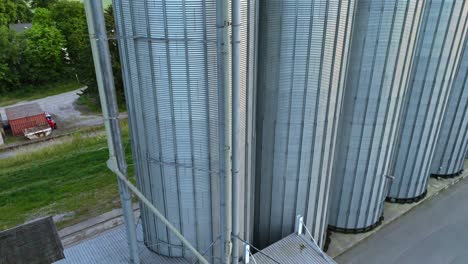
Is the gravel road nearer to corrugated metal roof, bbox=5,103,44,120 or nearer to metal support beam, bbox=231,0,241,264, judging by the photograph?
corrugated metal roof, bbox=5,103,44,120

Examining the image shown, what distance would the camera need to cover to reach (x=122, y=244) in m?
16.9

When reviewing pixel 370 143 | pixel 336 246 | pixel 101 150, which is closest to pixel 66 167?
pixel 101 150

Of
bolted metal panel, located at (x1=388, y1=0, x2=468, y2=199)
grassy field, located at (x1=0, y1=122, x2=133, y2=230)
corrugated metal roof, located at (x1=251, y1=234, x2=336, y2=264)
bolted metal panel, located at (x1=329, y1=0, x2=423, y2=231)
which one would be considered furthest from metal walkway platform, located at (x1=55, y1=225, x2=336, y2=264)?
bolted metal panel, located at (x1=388, y1=0, x2=468, y2=199)

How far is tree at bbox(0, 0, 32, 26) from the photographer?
6825 cm

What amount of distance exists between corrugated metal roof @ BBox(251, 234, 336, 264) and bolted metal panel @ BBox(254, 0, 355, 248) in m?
1.00

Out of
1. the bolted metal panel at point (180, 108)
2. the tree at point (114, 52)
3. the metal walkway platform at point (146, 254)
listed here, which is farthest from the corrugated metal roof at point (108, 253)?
the tree at point (114, 52)

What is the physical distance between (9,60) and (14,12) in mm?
24224

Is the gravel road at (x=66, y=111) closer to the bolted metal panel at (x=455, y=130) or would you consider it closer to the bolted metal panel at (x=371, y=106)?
the bolted metal panel at (x=371, y=106)

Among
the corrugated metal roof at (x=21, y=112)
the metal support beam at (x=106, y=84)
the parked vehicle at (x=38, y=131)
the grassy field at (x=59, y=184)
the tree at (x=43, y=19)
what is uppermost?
the tree at (x=43, y=19)

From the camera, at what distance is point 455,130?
26.3 meters

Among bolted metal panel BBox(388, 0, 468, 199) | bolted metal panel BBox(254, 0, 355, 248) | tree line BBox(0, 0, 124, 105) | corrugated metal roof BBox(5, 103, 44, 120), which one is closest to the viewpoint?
bolted metal panel BBox(254, 0, 355, 248)

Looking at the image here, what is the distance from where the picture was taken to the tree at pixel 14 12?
68250 mm

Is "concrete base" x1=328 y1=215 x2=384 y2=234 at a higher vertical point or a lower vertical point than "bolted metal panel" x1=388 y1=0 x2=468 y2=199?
lower

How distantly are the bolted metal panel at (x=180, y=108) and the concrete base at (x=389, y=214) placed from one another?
31.0ft
